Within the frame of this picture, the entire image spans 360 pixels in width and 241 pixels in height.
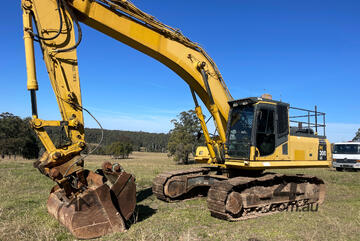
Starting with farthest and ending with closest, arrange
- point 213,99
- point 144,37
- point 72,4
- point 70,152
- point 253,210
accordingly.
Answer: point 213,99
point 253,210
point 144,37
point 72,4
point 70,152

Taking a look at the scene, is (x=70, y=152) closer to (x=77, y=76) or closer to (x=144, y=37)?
(x=77, y=76)

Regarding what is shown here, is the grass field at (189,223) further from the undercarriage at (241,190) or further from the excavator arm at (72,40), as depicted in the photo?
the excavator arm at (72,40)

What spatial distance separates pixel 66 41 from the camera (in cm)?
645

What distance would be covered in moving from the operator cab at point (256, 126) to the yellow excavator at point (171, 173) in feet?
0.10

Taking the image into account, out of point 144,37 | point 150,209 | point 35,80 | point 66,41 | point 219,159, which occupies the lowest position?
point 150,209

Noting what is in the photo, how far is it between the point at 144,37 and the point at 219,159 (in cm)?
418

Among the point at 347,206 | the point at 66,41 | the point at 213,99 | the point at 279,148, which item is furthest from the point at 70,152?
the point at 347,206

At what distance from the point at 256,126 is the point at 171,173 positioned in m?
3.10

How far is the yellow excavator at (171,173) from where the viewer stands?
5.87 metres

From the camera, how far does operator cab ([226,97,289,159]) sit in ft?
26.7

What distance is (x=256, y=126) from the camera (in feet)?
26.6

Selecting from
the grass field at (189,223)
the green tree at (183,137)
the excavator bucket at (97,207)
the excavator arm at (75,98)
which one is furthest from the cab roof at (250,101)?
the green tree at (183,137)

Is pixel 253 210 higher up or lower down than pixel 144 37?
lower down

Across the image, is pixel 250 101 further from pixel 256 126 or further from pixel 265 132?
pixel 265 132
